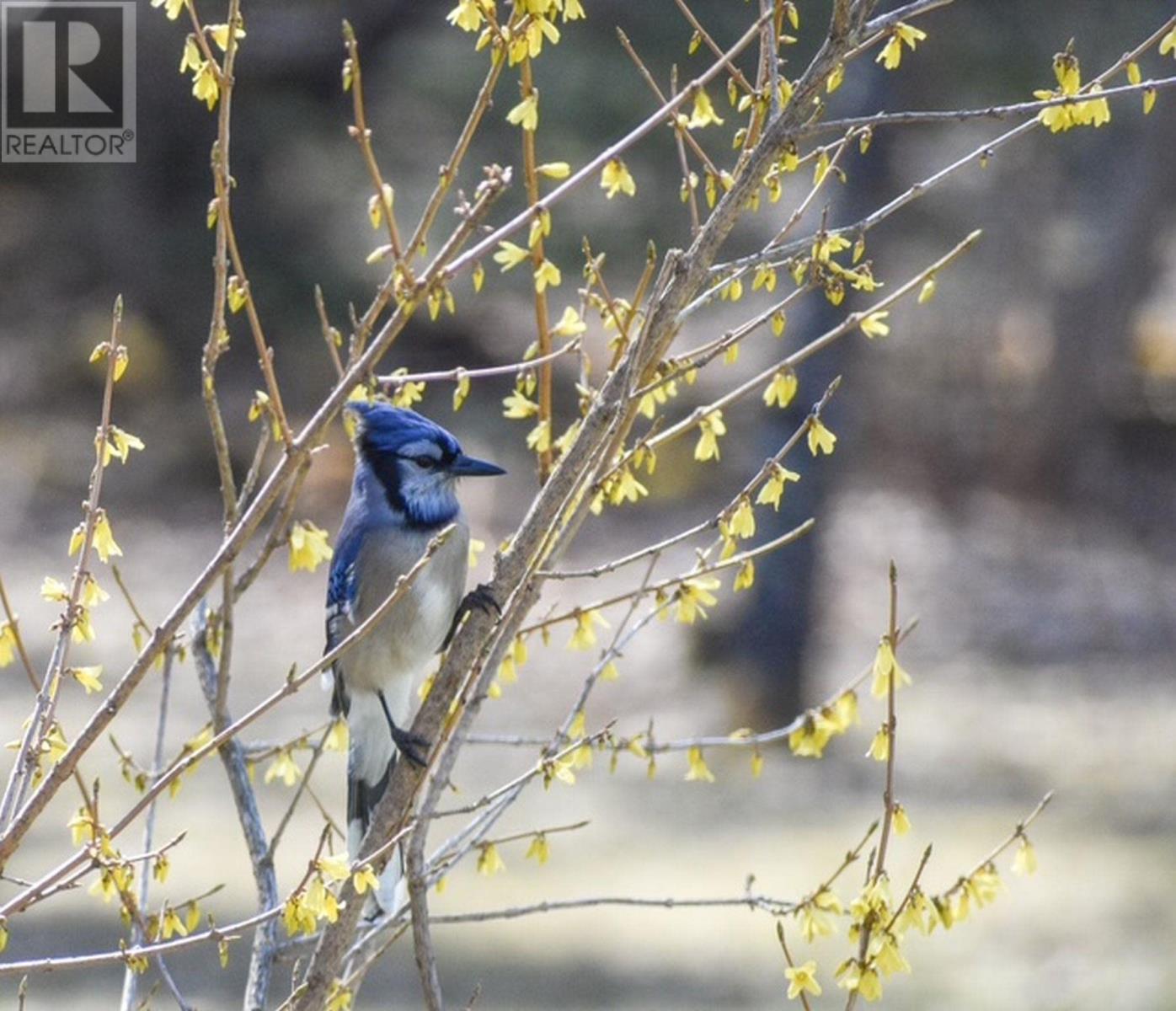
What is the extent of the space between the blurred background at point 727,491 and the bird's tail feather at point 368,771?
2.39 meters

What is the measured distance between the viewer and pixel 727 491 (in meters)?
13.4

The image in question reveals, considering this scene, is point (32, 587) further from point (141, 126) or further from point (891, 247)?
point (891, 247)

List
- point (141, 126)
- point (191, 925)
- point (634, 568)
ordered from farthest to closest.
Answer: point (141, 126) < point (634, 568) < point (191, 925)

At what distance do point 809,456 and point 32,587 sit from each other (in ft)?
16.4

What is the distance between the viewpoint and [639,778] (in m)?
9.94

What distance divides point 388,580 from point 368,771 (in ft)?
1.64

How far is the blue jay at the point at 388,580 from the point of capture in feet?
11.9

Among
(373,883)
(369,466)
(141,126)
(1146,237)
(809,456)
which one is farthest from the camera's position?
(141,126)

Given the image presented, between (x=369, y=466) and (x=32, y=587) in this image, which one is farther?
(x=32, y=587)

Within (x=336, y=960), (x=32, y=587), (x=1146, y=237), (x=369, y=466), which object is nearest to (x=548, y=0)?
(x=336, y=960)

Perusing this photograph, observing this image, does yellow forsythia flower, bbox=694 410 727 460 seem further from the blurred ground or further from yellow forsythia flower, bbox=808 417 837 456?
the blurred ground

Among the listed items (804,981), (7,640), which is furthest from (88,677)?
(804,981)

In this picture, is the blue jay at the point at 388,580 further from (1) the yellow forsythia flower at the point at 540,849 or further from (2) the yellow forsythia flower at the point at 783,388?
(2) the yellow forsythia flower at the point at 783,388

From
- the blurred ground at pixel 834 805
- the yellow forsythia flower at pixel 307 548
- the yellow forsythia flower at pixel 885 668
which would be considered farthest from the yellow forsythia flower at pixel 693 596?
the blurred ground at pixel 834 805
